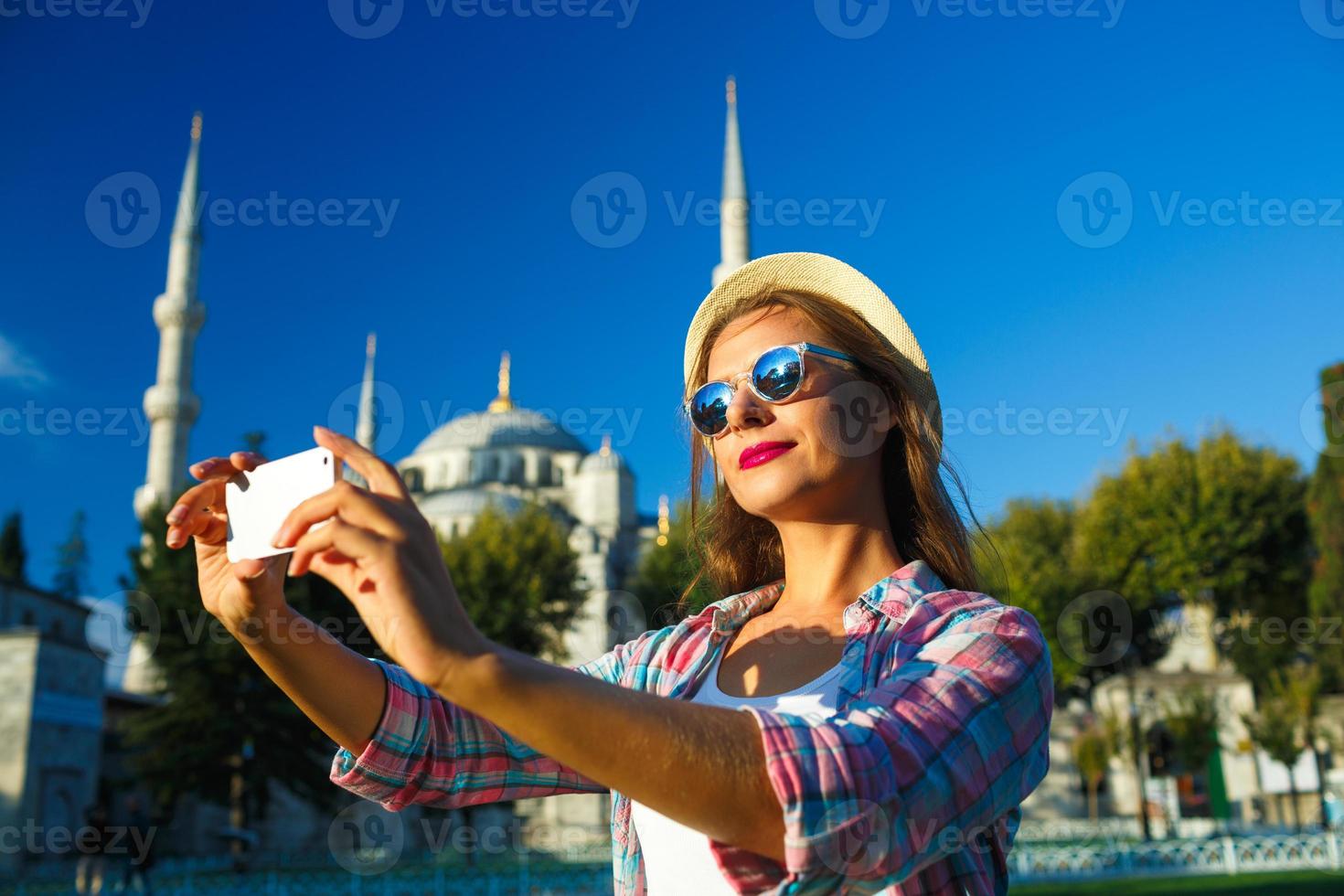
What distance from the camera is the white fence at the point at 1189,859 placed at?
1491 cm

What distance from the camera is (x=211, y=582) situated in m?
1.58

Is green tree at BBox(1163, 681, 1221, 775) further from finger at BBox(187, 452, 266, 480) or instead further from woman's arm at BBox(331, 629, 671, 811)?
finger at BBox(187, 452, 266, 480)

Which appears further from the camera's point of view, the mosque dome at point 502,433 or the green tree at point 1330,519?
the mosque dome at point 502,433

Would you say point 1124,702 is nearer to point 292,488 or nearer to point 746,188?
point 746,188

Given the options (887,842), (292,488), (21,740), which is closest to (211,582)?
(292,488)

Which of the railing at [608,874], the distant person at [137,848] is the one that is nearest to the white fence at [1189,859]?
the railing at [608,874]

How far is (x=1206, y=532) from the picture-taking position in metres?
31.7

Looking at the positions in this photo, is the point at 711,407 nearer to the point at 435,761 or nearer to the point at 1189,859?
the point at 435,761

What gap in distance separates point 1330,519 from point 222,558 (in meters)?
32.6

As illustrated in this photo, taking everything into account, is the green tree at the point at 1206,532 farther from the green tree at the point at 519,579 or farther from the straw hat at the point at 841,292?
the straw hat at the point at 841,292

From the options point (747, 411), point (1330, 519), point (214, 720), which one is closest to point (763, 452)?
point (747, 411)

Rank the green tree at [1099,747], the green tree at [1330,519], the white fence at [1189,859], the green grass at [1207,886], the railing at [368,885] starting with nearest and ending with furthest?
1. the green grass at [1207,886]
2. the railing at [368,885]
3. the white fence at [1189,859]
4. the green tree at [1099,747]
5. the green tree at [1330,519]

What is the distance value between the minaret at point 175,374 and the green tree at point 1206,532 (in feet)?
93.9

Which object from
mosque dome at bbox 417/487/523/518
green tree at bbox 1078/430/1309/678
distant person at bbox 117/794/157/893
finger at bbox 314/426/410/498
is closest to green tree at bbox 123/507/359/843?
distant person at bbox 117/794/157/893
